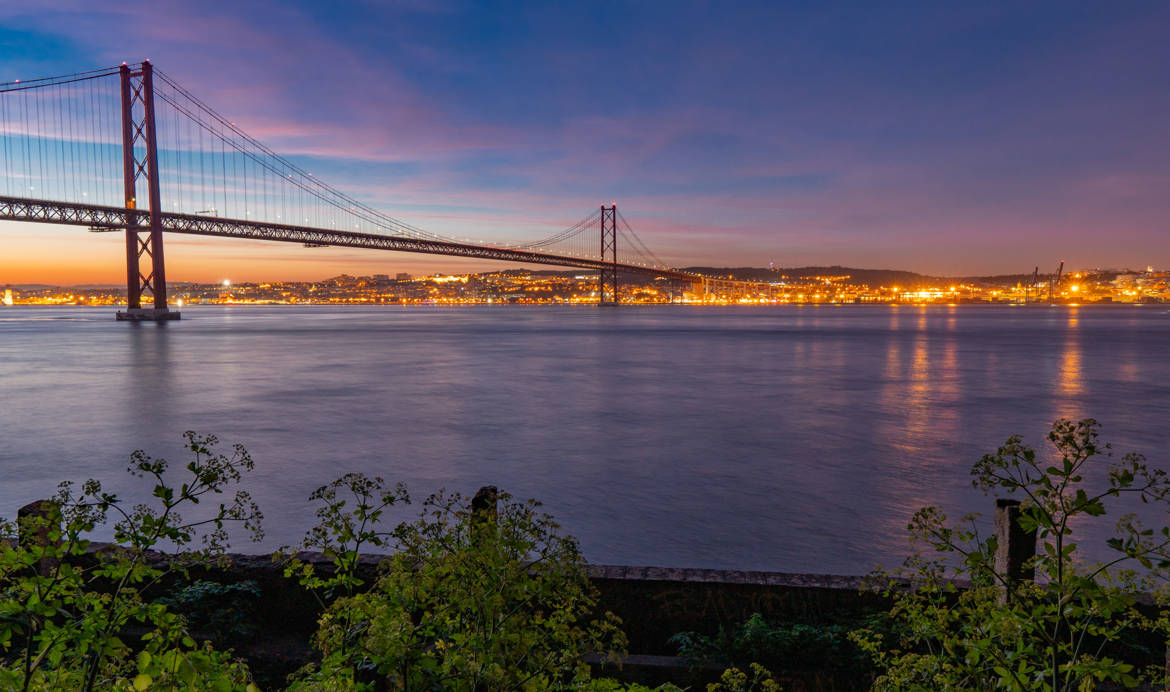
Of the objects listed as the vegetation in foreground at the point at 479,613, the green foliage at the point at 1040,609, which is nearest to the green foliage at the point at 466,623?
the vegetation in foreground at the point at 479,613

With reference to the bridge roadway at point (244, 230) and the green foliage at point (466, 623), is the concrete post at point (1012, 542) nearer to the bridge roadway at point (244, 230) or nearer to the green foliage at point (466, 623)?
the green foliage at point (466, 623)

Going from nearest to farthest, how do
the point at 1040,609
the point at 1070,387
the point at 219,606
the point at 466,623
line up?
the point at 1040,609 < the point at 466,623 < the point at 219,606 < the point at 1070,387

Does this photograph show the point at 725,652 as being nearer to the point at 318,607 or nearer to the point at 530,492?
the point at 318,607

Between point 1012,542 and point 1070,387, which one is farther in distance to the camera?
point 1070,387

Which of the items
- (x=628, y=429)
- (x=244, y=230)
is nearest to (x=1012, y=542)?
(x=628, y=429)

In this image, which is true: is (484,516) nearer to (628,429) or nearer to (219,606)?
(219,606)

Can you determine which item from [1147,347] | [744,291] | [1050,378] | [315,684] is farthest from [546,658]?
[744,291]

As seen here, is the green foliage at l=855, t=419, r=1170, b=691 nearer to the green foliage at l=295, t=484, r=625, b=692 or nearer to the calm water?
the green foliage at l=295, t=484, r=625, b=692
